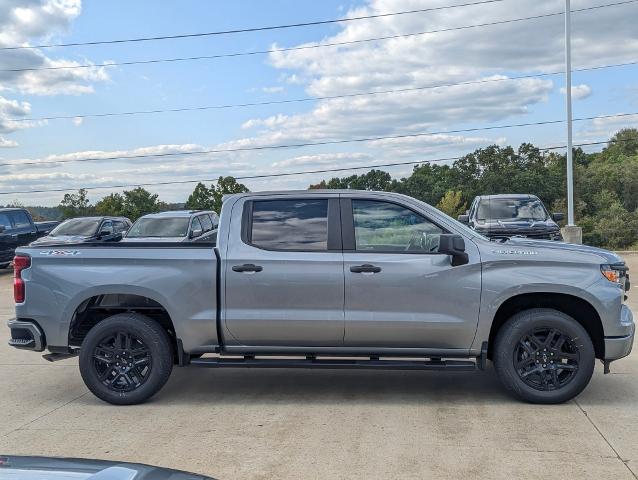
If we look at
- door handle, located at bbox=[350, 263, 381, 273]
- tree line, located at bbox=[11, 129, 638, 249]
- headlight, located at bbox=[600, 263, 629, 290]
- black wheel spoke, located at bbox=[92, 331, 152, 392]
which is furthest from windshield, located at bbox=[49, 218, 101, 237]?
tree line, located at bbox=[11, 129, 638, 249]

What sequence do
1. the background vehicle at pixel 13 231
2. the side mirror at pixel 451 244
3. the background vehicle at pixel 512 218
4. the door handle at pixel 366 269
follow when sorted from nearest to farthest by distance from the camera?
1. the side mirror at pixel 451 244
2. the door handle at pixel 366 269
3. the background vehicle at pixel 512 218
4. the background vehicle at pixel 13 231

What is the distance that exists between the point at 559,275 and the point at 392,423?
1.93 metres

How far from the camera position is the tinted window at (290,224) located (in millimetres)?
5863

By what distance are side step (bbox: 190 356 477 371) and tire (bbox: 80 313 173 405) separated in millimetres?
344

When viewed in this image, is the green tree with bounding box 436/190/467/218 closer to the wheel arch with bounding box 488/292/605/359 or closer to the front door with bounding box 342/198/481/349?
the wheel arch with bounding box 488/292/605/359

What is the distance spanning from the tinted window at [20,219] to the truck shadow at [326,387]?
1630 centimetres

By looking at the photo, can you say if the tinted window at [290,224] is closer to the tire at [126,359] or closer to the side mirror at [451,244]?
the side mirror at [451,244]

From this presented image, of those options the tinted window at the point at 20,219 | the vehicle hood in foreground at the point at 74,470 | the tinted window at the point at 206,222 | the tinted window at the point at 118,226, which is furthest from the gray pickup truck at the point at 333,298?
the tinted window at the point at 20,219

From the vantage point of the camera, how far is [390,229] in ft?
19.3

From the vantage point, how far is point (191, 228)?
15.7m

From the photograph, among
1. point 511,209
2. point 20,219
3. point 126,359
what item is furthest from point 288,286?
point 20,219

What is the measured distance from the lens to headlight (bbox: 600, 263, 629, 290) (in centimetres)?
561

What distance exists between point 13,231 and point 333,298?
59.0 ft

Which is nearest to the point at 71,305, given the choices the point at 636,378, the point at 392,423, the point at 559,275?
the point at 392,423
